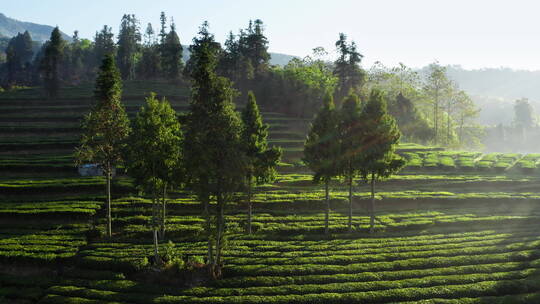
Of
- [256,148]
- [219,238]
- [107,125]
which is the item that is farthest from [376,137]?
[107,125]

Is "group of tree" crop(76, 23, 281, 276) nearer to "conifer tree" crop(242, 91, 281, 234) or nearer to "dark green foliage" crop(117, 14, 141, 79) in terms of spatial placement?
"conifer tree" crop(242, 91, 281, 234)

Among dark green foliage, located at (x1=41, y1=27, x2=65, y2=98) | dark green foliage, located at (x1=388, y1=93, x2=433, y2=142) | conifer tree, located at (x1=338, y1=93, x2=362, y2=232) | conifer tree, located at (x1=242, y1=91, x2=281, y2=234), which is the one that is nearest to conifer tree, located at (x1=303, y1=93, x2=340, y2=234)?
conifer tree, located at (x1=338, y1=93, x2=362, y2=232)

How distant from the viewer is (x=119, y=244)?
100 ft

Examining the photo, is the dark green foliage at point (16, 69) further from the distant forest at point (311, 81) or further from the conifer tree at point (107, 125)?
the conifer tree at point (107, 125)

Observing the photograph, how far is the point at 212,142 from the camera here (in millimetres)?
24312

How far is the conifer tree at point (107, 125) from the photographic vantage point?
3108 cm

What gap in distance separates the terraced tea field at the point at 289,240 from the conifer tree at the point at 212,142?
538 cm

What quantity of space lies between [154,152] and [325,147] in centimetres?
1543

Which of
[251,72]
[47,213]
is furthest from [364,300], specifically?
[251,72]

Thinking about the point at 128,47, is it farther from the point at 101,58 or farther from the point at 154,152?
the point at 154,152

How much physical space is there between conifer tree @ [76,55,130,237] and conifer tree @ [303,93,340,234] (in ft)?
56.4

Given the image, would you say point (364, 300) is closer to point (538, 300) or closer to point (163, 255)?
point (538, 300)

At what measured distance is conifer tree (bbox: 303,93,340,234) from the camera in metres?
33.2

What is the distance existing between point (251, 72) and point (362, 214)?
57.0 metres
